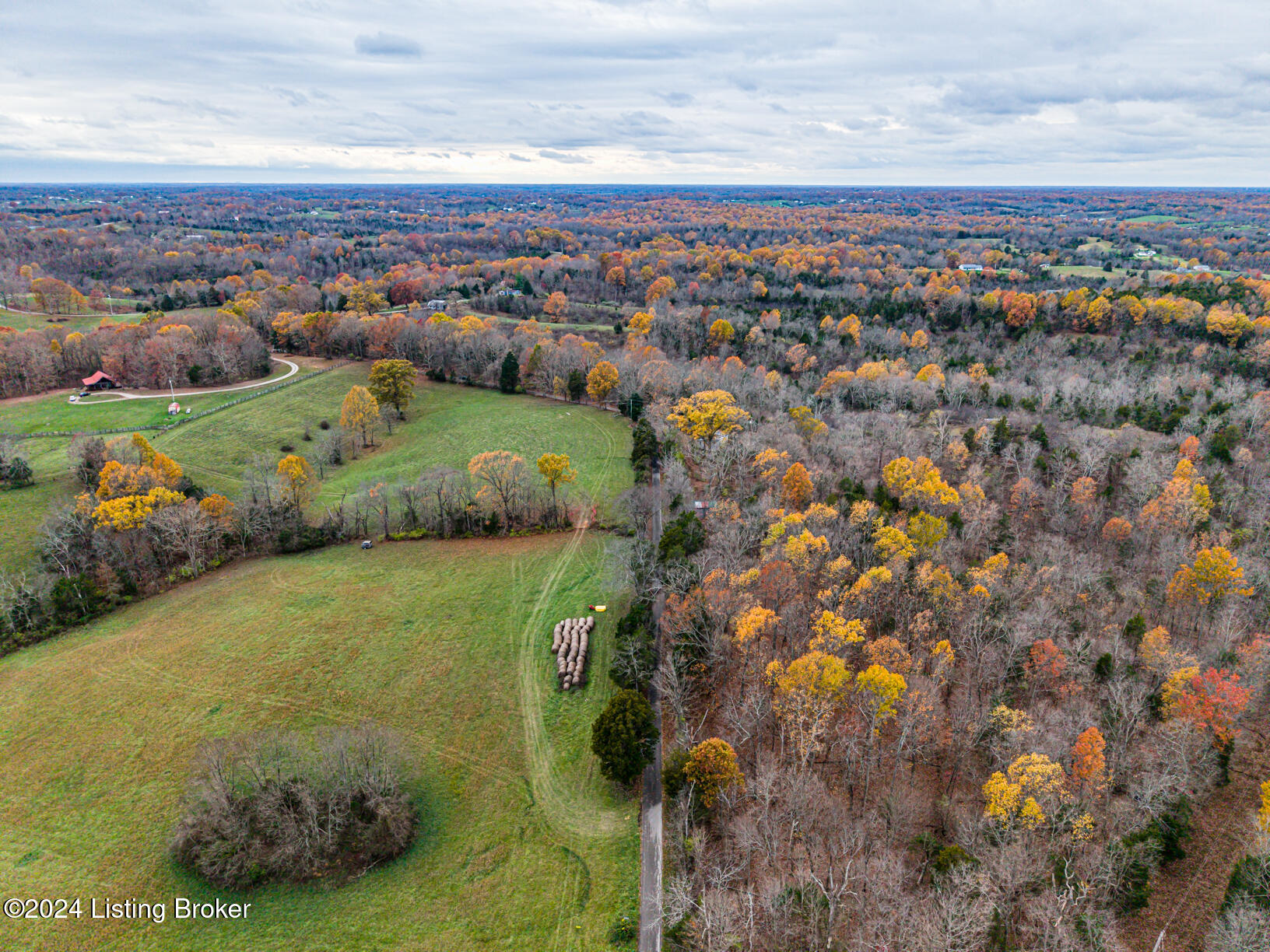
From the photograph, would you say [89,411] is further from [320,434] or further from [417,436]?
[417,436]

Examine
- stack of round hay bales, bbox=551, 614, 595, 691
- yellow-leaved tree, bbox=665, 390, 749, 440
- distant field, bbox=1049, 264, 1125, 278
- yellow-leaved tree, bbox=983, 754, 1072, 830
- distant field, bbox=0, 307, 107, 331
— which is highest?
distant field, bbox=1049, 264, 1125, 278

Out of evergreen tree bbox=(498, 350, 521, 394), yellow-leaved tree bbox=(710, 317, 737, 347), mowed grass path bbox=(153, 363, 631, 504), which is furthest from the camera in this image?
yellow-leaved tree bbox=(710, 317, 737, 347)

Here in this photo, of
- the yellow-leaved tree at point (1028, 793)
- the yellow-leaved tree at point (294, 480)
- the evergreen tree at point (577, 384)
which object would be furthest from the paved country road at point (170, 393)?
the yellow-leaved tree at point (1028, 793)

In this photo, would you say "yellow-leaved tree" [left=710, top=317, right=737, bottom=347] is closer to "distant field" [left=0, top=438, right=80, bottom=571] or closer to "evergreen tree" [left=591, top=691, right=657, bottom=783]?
"evergreen tree" [left=591, top=691, right=657, bottom=783]

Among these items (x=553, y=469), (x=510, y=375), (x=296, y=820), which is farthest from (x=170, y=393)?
(x=296, y=820)

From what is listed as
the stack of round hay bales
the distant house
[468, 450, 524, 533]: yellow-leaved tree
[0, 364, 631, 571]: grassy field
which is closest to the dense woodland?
[468, 450, 524, 533]: yellow-leaved tree

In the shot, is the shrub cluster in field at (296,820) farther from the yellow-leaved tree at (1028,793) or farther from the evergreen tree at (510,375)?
the evergreen tree at (510,375)

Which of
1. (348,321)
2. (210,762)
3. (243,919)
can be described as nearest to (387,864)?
(243,919)
